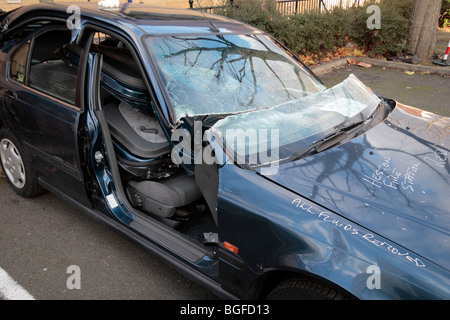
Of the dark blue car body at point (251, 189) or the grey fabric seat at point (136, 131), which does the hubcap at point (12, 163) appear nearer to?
the dark blue car body at point (251, 189)

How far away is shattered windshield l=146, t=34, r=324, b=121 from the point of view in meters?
2.49

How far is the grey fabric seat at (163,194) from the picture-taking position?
2717mm

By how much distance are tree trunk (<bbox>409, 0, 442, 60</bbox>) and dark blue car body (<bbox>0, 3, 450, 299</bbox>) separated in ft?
25.5

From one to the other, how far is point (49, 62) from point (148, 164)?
1.50m

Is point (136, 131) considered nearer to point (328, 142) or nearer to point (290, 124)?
point (290, 124)

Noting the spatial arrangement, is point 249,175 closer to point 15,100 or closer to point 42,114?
point 42,114

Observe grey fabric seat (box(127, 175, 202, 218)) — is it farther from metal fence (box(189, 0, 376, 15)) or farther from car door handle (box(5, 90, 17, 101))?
metal fence (box(189, 0, 376, 15))

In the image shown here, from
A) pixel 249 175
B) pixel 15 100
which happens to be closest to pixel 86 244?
pixel 15 100

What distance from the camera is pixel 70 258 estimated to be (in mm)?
2977

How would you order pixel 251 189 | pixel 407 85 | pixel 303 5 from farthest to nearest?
1. pixel 303 5
2. pixel 407 85
3. pixel 251 189

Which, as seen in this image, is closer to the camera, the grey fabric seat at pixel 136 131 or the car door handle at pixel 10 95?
the grey fabric seat at pixel 136 131

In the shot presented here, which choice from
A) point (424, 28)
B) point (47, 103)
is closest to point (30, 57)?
point (47, 103)

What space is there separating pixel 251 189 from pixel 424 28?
31.2ft

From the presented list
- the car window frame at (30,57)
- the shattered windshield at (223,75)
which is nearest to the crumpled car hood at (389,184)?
the shattered windshield at (223,75)
